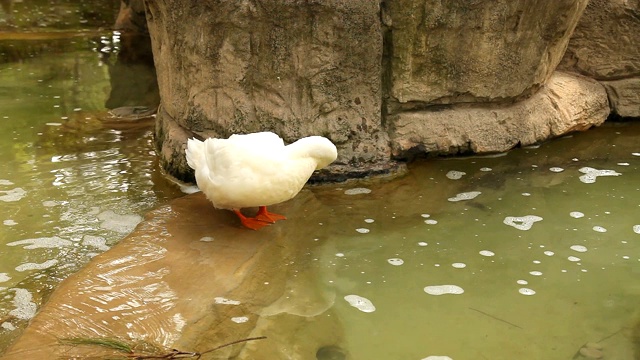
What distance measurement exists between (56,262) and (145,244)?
18.3 inches

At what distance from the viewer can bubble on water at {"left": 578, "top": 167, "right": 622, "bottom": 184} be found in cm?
462

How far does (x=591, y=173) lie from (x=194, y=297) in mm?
2885

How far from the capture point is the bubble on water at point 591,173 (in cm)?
462

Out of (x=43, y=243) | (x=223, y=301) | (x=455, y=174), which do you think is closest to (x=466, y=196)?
(x=455, y=174)

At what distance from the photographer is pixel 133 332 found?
9.52ft

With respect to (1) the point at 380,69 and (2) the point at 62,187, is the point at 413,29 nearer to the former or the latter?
(1) the point at 380,69

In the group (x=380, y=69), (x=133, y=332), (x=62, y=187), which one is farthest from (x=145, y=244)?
(x=380, y=69)

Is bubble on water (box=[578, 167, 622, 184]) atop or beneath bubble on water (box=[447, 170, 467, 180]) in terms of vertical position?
beneath

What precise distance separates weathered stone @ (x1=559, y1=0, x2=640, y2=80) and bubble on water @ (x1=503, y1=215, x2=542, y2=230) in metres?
2.09

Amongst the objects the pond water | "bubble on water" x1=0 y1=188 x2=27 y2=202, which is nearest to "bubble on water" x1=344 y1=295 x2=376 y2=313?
the pond water

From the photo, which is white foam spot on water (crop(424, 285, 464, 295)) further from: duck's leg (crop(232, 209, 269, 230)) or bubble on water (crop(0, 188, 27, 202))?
bubble on water (crop(0, 188, 27, 202))

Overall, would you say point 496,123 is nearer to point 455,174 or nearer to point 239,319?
point 455,174

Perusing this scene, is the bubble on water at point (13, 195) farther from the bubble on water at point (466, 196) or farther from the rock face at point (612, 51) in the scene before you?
the rock face at point (612, 51)

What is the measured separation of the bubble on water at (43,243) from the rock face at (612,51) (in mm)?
4037
